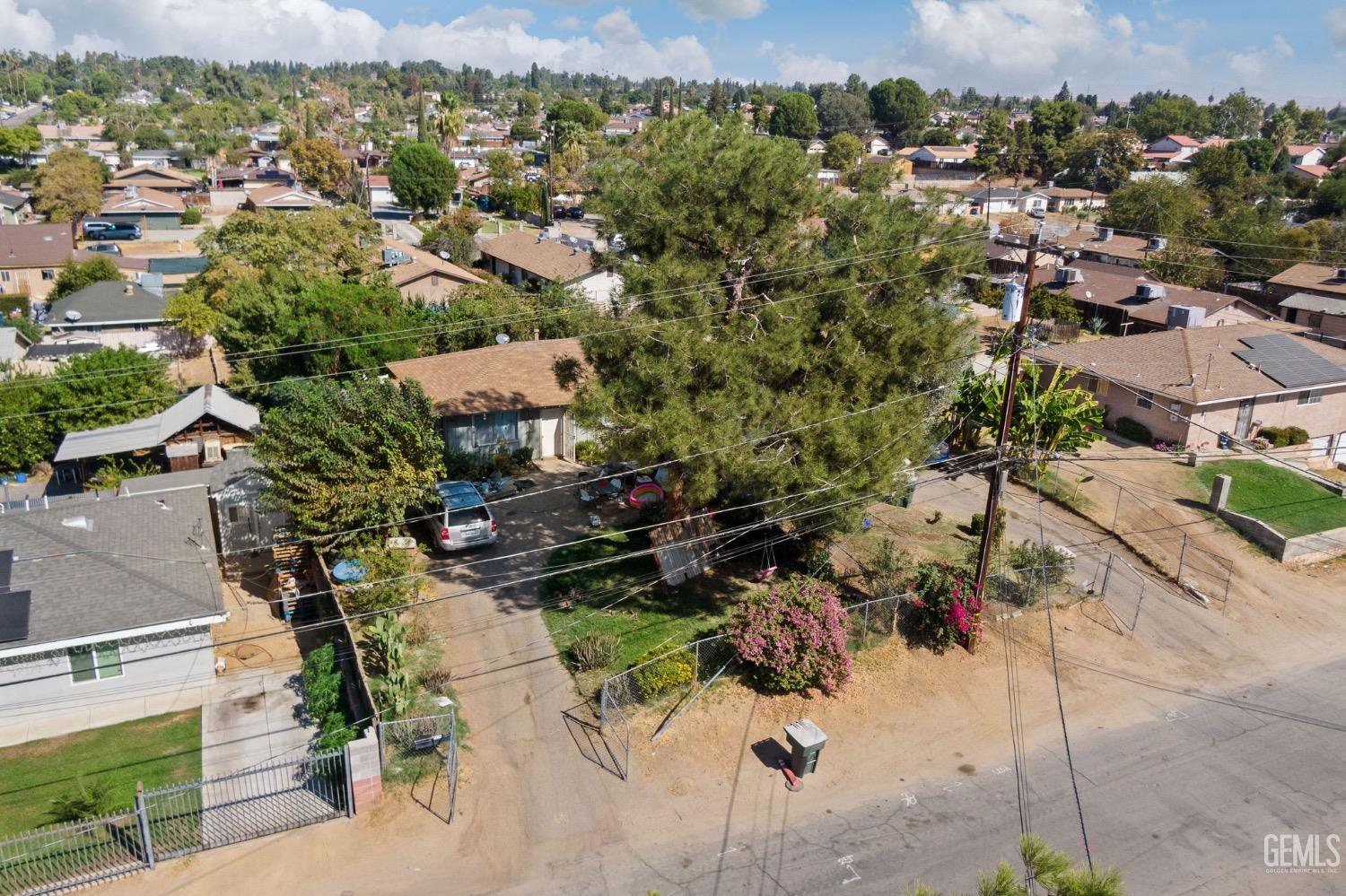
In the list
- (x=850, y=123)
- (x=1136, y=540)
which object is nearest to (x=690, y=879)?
(x=1136, y=540)

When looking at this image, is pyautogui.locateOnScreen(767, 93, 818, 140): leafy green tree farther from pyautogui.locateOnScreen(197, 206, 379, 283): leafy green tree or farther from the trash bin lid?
the trash bin lid

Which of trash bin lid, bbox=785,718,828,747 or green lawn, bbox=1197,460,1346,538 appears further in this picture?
green lawn, bbox=1197,460,1346,538

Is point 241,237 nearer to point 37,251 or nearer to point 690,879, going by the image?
point 37,251

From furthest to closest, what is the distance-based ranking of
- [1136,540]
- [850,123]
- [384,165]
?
1. [850,123]
2. [384,165]
3. [1136,540]

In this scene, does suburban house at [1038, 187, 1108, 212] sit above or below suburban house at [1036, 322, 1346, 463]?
above

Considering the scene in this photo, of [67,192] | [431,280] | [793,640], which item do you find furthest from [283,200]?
[793,640]

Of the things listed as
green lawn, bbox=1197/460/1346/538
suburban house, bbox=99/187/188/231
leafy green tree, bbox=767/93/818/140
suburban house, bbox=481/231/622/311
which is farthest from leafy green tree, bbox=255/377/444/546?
leafy green tree, bbox=767/93/818/140
